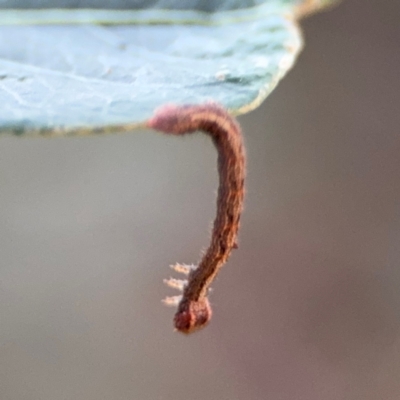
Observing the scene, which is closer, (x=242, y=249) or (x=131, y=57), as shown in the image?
(x=131, y=57)

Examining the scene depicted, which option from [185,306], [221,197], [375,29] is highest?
[375,29]

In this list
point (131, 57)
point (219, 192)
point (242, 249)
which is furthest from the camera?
point (242, 249)

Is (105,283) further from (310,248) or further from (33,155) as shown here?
(310,248)

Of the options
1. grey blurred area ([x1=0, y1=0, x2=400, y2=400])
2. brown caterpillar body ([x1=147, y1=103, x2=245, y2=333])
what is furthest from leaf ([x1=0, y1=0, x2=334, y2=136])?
grey blurred area ([x1=0, y1=0, x2=400, y2=400])

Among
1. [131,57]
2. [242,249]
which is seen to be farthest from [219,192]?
[242,249]

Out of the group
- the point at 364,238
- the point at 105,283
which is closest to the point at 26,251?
the point at 105,283

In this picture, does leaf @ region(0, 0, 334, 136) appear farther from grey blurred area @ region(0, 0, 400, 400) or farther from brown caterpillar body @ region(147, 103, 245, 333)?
grey blurred area @ region(0, 0, 400, 400)

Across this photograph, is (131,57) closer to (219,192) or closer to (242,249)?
(219,192)
